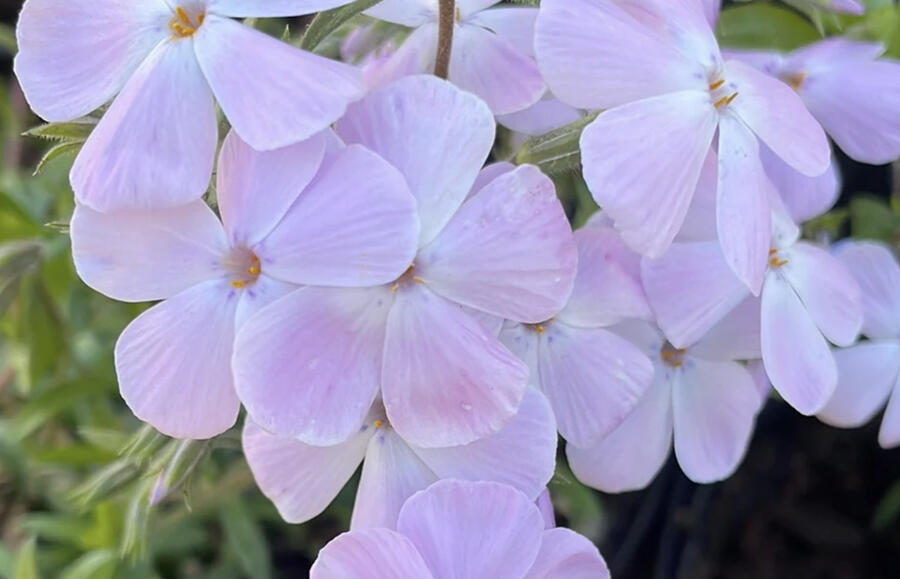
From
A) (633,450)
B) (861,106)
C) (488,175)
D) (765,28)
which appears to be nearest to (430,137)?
(488,175)

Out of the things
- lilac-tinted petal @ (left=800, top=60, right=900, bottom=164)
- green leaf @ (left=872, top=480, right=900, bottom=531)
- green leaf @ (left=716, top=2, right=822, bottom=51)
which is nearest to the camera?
lilac-tinted petal @ (left=800, top=60, right=900, bottom=164)

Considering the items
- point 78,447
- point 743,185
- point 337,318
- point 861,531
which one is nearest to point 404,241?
point 337,318

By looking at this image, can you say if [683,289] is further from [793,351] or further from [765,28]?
[765,28]

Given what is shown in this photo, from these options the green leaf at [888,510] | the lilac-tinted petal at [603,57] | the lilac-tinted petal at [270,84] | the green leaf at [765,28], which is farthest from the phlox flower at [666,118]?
the green leaf at [888,510]

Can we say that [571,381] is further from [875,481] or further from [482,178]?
[875,481]

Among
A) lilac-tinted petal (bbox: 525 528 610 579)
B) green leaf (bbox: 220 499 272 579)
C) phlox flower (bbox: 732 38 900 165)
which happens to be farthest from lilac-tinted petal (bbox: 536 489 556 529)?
green leaf (bbox: 220 499 272 579)

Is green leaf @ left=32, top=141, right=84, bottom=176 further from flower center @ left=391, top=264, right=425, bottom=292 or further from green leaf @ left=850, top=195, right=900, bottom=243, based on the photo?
green leaf @ left=850, top=195, right=900, bottom=243

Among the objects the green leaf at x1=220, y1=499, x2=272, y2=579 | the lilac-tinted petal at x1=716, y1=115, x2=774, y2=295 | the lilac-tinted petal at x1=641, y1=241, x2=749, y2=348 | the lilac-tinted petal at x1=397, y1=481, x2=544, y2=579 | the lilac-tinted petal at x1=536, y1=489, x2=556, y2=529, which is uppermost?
the lilac-tinted petal at x1=716, y1=115, x2=774, y2=295
